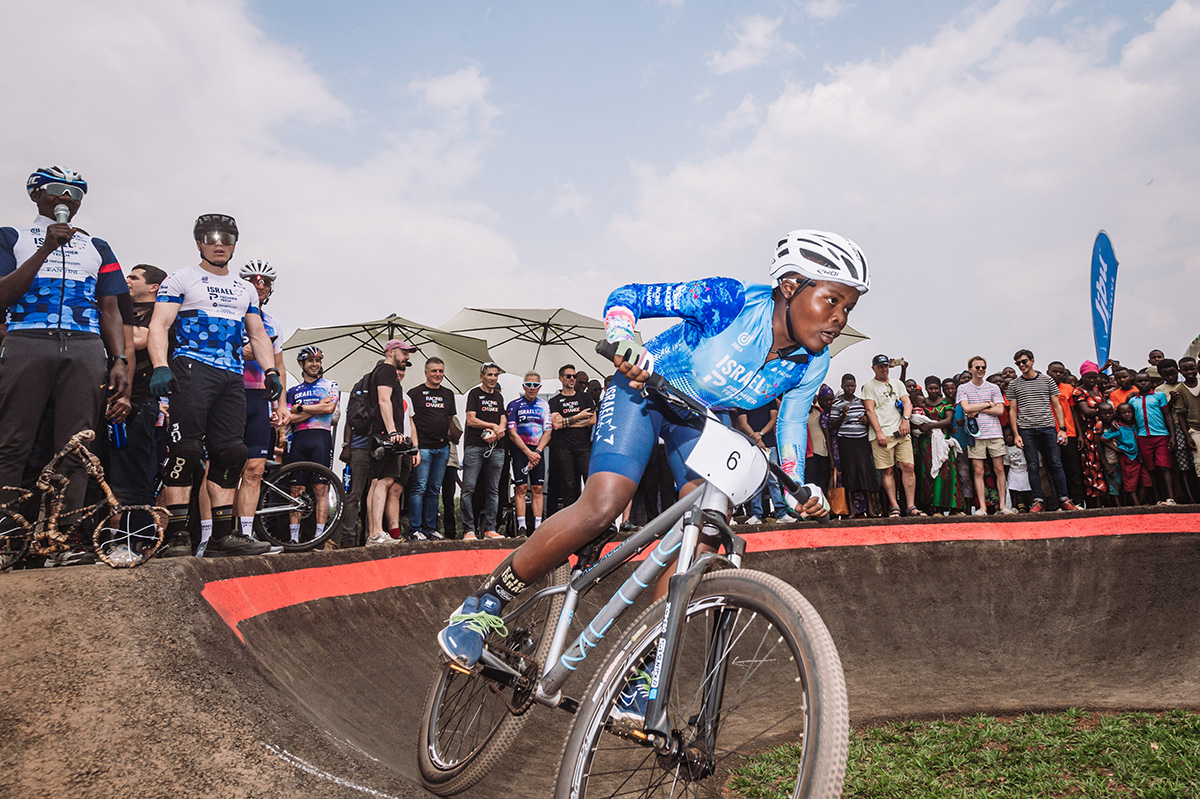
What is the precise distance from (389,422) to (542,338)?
559 cm

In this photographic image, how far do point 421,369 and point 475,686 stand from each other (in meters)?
9.17

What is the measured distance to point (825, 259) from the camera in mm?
2887

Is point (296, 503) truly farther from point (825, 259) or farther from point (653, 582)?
point (825, 259)

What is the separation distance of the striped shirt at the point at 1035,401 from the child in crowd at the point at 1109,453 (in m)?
0.67

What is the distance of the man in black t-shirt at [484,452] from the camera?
358 inches

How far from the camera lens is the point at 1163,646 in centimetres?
545

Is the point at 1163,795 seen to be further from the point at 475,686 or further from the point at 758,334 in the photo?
the point at 475,686

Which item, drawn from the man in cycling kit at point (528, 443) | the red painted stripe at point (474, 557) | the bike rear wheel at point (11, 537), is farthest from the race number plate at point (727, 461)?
the man in cycling kit at point (528, 443)

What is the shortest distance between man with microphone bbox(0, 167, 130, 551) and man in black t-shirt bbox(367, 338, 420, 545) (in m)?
3.28

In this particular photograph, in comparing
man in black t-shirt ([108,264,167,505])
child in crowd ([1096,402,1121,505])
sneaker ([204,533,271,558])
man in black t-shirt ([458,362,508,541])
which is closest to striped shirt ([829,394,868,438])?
child in crowd ([1096,402,1121,505])

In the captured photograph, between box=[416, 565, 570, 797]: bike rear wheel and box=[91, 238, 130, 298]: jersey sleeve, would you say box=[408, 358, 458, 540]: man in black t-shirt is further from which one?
box=[416, 565, 570, 797]: bike rear wheel

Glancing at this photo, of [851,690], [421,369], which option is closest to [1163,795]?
[851,690]

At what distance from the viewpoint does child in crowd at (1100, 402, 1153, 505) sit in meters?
9.91

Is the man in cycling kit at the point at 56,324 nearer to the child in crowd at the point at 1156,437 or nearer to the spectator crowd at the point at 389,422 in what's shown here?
the spectator crowd at the point at 389,422
